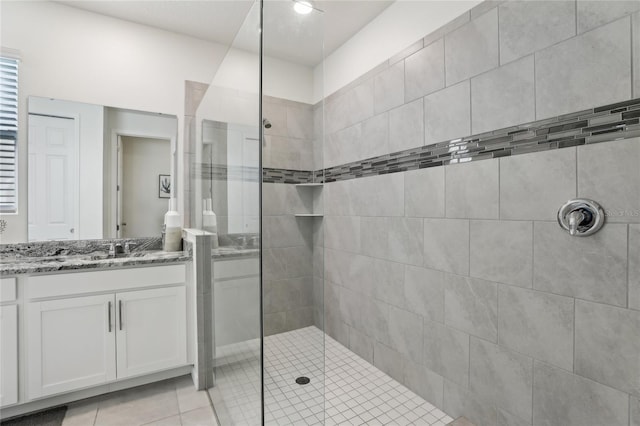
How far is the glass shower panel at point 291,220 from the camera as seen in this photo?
3.04ft

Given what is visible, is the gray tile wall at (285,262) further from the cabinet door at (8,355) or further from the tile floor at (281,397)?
the cabinet door at (8,355)

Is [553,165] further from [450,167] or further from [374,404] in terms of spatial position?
[374,404]

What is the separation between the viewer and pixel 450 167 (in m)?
1.67

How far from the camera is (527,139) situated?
52.3 inches

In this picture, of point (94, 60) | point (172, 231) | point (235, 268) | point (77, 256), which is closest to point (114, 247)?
point (77, 256)

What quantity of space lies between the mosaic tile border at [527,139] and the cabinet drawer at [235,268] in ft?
0.95

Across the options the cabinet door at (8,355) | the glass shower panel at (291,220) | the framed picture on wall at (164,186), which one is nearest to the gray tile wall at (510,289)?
the glass shower panel at (291,220)

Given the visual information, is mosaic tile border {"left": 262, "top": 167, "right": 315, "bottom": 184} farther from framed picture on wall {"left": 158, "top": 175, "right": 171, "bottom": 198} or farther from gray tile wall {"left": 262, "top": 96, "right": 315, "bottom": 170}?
framed picture on wall {"left": 158, "top": 175, "right": 171, "bottom": 198}

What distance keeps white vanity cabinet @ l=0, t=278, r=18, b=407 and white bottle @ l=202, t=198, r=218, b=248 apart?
1029 millimetres

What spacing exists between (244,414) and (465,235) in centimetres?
132

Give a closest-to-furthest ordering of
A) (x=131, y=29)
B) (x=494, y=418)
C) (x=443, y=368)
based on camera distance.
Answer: (x=494, y=418) → (x=443, y=368) → (x=131, y=29)

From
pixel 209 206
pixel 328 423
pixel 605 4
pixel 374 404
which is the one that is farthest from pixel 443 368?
pixel 605 4

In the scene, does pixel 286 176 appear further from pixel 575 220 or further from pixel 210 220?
pixel 575 220

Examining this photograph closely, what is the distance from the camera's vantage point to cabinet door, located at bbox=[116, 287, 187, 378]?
1.91 m
